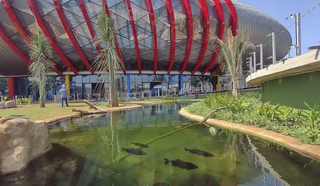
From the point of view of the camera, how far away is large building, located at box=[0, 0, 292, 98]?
23750mm

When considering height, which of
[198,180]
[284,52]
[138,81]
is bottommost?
[198,180]

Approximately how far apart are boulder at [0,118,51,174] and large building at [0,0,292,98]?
16.7m

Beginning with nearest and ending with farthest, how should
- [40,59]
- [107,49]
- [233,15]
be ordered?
[107,49] < [40,59] < [233,15]

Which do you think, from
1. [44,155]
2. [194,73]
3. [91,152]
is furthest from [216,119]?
[194,73]

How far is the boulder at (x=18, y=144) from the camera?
437 centimetres

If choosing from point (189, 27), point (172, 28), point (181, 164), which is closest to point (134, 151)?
point (181, 164)

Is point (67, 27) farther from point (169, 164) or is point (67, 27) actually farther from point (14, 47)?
point (169, 164)

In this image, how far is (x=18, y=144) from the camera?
4742 millimetres

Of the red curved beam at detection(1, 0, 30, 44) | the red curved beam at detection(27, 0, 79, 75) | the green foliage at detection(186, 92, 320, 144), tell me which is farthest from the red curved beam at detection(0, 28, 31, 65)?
the green foliage at detection(186, 92, 320, 144)

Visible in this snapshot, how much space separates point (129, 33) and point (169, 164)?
2392 cm

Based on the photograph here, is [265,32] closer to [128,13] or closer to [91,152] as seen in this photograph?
[128,13]

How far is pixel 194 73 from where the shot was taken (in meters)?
34.8

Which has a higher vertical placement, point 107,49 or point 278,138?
point 107,49

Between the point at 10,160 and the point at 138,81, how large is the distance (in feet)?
99.6
